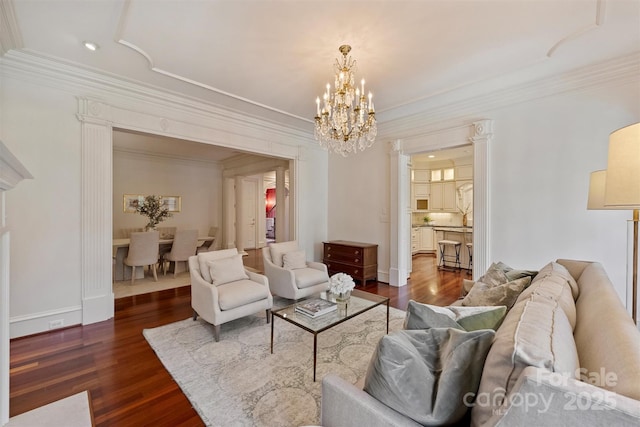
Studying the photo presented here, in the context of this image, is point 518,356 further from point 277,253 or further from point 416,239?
point 416,239

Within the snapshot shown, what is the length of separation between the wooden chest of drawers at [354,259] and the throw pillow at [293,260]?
3.99 ft

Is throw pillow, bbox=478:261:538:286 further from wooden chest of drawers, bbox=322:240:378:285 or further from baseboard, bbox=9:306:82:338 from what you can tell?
baseboard, bbox=9:306:82:338

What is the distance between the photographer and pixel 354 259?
16.4ft

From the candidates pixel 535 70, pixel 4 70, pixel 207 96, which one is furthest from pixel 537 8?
pixel 4 70

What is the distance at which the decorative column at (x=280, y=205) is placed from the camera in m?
6.89

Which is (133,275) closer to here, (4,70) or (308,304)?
(4,70)

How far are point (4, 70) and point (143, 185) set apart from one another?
4478mm

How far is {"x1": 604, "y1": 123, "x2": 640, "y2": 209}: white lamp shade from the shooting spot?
4.23 feet

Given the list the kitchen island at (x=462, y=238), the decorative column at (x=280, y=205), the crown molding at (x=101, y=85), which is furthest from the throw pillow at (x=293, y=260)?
the kitchen island at (x=462, y=238)

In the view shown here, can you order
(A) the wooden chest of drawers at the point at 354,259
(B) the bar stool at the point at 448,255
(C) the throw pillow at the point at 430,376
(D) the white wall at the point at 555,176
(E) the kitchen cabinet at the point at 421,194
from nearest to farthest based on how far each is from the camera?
(C) the throw pillow at the point at 430,376 < (D) the white wall at the point at 555,176 < (A) the wooden chest of drawers at the point at 354,259 < (B) the bar stool at the point at 448,255 < (E) the kitchen cabinet at the point at 421,194

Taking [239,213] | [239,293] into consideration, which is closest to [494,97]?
[239,293]

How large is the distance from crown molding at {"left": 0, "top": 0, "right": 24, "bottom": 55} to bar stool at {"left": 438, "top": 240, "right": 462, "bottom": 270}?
7047 millimetres

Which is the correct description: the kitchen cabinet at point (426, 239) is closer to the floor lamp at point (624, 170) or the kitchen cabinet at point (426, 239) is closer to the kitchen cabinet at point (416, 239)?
the kitchen cabinet at point (416, 239)

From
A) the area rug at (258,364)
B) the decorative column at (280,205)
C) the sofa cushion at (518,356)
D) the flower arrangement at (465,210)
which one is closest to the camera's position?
the sofa cushion at (518,356)
